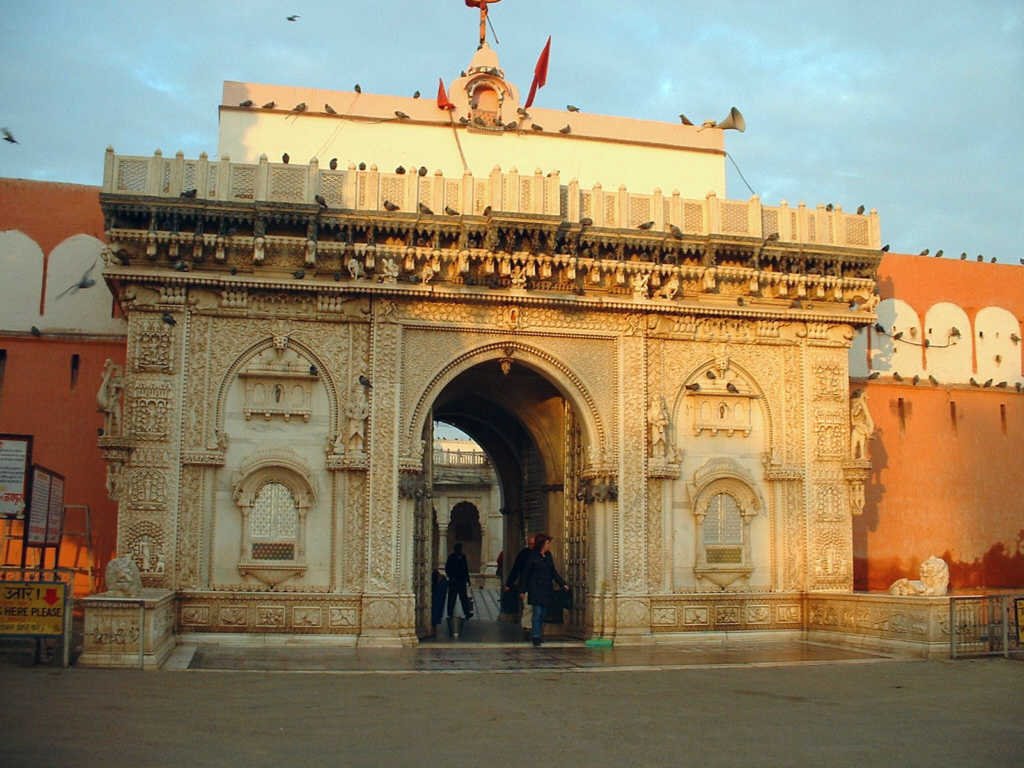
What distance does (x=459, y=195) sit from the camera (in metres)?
14.7

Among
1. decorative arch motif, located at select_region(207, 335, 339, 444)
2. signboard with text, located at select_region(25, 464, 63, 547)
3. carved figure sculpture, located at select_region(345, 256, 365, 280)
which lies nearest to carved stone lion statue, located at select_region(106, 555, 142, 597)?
signboard with text, located at select_region(25, 464, 63, 547)

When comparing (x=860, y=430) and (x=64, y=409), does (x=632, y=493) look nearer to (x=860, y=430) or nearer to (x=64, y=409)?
(x=860, y=430)

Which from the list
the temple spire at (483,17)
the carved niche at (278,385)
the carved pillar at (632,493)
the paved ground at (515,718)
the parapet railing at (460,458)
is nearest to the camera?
the paved ground at (515,718)

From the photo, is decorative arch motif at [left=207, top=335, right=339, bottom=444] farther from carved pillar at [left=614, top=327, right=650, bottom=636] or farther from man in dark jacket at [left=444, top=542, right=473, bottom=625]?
man in dark jacket at [left=444, top=542, right=473, bottom=625]

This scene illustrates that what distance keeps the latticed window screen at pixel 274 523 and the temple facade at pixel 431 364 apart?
3 cm

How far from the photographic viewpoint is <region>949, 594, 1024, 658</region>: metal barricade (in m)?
12.6

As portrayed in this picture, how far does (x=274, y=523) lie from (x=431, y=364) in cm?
284

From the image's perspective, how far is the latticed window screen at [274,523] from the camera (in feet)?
45.8

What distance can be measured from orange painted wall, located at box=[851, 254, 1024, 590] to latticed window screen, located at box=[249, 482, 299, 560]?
8697 millimetres

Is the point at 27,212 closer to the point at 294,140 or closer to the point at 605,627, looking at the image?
the point at 294,140

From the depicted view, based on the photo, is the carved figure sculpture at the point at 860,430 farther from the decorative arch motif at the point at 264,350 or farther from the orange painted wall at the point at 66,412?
the orange painted wall at the point at 66,412

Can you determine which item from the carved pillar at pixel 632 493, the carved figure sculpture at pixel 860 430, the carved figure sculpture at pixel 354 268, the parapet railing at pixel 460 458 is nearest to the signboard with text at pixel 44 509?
the carved figure sculpture at pixel 354 268

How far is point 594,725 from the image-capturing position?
816 centimetres

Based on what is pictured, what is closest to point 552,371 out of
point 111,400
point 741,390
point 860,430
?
point 741,390
